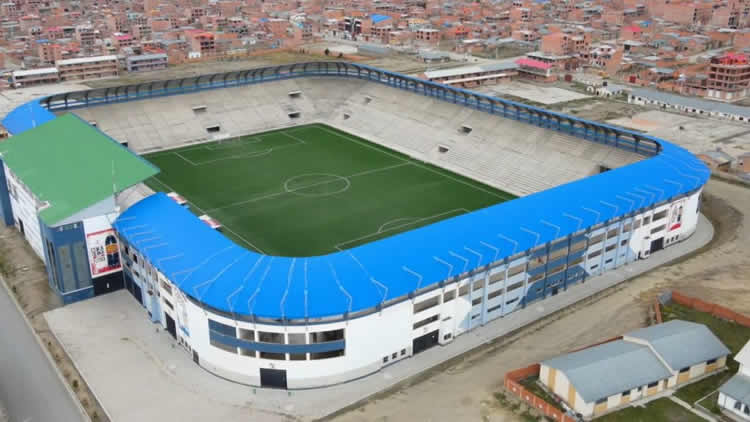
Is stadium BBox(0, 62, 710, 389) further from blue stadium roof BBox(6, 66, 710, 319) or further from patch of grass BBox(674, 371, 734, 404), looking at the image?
patch of grass BBox(674, 371, 734, 404)

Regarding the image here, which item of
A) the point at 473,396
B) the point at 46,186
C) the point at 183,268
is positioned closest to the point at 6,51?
the point at 46,186

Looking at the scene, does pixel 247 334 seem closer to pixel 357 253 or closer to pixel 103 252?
pixel 357 253

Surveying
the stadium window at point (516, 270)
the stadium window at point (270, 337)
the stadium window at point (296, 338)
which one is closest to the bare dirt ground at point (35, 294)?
the stadium window at point (270, 337)

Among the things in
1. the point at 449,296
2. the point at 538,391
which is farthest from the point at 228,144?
the point at 538,391

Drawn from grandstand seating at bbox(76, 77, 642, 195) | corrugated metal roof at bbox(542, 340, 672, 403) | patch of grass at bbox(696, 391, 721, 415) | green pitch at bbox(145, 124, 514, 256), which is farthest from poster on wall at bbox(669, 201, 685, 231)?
patch of grass at bbox(696, 391, 721, 415)

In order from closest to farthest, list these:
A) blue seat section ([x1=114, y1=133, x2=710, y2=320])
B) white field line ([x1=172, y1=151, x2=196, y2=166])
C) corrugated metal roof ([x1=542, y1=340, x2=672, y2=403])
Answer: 1. corrugated metal roof ([x1=542, y1=340, x2=672, y2=403])
2. blue seat section ([x1=114, y1=133, x2=710, y2=320])
3. white field line ([x1=172, y1=151, x2=196, y2=166])

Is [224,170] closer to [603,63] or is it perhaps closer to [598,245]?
[598,245]

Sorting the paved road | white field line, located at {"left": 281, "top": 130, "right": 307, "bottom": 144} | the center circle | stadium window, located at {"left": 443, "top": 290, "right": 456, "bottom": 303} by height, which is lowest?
the paved road
